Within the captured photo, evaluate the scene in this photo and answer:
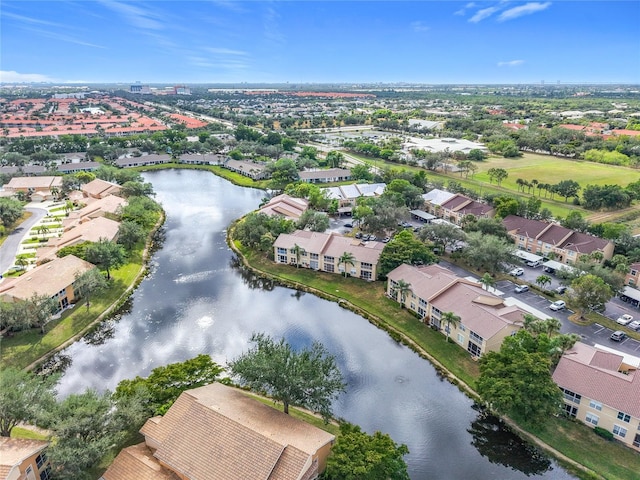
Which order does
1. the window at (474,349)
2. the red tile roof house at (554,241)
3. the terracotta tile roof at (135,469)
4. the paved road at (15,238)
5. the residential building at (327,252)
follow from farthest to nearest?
1. the red tile roof house at (554,241)
2. the paved road at (15,238)
3. the residential building at (327,252)
4. the window at (474,349)
5. the terracotta tile roof at (135,469)

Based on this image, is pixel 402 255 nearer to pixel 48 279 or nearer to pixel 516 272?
pixel 516 272

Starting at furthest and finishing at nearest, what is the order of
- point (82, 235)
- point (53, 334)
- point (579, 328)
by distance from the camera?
point (82, 235), point (579, 328), point (53, 334)

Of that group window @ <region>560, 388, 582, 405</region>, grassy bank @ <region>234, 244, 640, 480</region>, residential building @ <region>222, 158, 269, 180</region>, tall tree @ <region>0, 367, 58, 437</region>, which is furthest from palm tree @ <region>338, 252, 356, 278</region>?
residential building @ <region>222, 158, 269, 180</region>

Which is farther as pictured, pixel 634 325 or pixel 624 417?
pixel 634 325

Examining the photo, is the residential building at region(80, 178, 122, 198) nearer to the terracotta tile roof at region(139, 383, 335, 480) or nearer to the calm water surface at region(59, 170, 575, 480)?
the calm water surface at region(59, 170, 575, 480)

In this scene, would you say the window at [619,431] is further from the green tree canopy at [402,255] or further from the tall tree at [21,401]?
the tall tree at [21,401]

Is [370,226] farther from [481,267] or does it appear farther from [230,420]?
[230,420]

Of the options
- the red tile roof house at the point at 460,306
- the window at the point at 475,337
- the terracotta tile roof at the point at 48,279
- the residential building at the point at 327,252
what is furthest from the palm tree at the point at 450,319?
the terracotta tile roof at the point at 48,279

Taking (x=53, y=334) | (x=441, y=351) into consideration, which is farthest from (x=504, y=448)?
(x=53, y=334)
